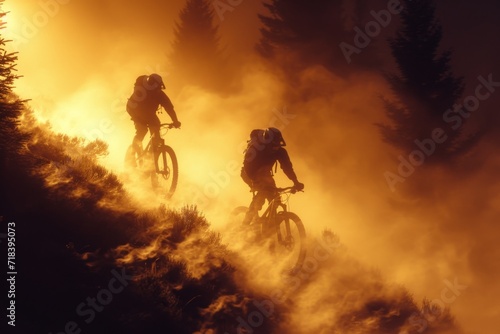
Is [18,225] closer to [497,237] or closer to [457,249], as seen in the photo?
[457,249]

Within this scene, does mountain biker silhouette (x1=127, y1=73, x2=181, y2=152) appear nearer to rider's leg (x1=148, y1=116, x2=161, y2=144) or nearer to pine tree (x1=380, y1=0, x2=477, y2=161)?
rider's leg (x1=148, y1=116, x2=161, y2=144)

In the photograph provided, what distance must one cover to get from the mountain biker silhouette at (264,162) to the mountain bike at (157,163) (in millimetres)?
1853

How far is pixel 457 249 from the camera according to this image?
22.2 meters

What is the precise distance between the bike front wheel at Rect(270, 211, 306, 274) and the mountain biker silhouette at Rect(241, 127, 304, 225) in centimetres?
54

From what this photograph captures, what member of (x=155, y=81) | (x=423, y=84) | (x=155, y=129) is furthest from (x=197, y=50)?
(x=155, y=81)

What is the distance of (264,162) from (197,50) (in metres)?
24.4

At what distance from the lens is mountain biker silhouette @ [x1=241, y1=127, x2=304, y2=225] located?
840cm

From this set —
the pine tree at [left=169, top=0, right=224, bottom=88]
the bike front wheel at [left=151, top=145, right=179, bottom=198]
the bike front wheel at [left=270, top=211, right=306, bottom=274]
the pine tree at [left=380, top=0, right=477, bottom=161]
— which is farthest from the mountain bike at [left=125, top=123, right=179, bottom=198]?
the pine tree at [left=169, top=0, right=224, bottom=88]

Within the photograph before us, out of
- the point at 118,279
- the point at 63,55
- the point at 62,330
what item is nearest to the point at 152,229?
the point at 118,279

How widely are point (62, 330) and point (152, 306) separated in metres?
1.21

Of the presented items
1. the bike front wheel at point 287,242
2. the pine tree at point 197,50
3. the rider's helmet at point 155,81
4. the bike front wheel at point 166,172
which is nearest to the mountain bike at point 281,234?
the bike front wheel at point 287,242

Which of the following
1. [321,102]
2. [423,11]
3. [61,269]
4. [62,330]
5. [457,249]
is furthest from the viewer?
[321,102]

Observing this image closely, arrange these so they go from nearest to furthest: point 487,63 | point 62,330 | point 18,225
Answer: point 62,330
point 18,225
point 487,63

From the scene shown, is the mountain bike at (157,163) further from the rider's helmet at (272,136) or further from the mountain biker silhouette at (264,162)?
the rider's helmet at (272,136)
